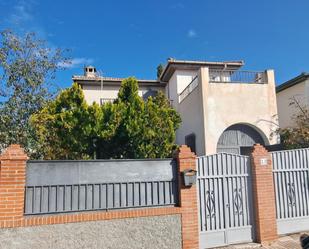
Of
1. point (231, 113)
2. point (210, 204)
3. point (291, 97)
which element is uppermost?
point (291, 97)

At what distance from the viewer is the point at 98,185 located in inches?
219

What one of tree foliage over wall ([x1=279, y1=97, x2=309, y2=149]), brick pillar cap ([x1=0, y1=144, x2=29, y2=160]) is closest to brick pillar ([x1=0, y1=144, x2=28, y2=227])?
brick pillar cap ([x1=0, y1=144, x2=29, y2=160])

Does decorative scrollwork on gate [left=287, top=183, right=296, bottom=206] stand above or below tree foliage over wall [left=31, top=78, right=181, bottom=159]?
below

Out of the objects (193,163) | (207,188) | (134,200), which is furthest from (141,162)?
Result: (207,188)

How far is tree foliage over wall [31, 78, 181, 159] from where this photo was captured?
28.0 feet

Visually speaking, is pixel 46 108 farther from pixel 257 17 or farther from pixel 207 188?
pixel 257 17

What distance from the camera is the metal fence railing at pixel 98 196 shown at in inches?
203

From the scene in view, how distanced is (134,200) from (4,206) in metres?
2.52

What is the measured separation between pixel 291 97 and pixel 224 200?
10621 mm

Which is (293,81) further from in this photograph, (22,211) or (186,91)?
(22,211)

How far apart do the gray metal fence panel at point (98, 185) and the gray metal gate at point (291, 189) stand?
10.2 feet

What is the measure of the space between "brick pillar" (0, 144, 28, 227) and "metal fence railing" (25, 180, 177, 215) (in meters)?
0.16

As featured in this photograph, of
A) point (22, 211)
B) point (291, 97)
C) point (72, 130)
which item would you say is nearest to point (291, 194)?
point (22, 211)

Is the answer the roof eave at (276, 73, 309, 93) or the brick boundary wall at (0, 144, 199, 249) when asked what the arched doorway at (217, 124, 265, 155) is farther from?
the brick boundary wall at (0, 144, 199, 249)
